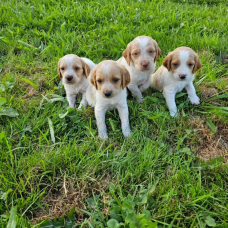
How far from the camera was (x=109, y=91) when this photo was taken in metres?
3.44

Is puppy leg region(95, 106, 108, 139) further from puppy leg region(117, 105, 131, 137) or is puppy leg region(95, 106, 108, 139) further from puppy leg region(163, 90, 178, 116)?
puppy leg region(163, 90, 178, 116)

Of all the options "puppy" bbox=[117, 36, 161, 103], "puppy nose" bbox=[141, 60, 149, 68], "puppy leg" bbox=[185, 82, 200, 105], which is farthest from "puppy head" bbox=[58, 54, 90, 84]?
"puppy leg" bbox=[185, 82, 200, 105]

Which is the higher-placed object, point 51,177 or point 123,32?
point 123,32

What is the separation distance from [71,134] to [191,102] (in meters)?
2.23

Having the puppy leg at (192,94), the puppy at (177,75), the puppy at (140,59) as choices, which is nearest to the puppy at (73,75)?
the puppy at (140,59)

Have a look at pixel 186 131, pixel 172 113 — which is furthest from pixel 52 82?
pixel 186 131

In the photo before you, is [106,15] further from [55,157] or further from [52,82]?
[55,157]

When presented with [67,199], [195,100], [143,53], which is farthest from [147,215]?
[143,53]

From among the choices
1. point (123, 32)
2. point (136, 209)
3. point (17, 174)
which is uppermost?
point (123, 32)

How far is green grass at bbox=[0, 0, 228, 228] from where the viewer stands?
105 inches

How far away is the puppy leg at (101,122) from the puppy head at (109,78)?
0.40 metres

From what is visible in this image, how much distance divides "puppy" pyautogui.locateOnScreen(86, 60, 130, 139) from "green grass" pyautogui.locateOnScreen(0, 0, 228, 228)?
155mm

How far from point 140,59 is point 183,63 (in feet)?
2.39

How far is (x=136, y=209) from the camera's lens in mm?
2691
